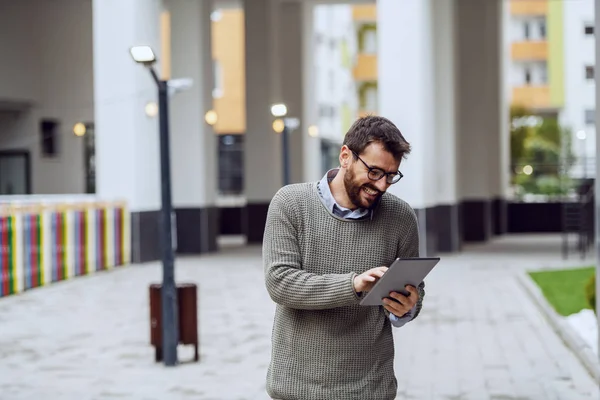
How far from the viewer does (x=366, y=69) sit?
7344cm

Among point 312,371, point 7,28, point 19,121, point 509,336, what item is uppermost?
point 7,28

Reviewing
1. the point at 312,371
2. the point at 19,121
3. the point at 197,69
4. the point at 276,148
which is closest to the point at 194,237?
the point at 197,69

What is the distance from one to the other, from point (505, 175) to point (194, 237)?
13012mm

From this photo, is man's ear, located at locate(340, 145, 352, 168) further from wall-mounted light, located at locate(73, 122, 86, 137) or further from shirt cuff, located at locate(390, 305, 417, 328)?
wall-mounted light, located at locate(73, 122, 86, 137)

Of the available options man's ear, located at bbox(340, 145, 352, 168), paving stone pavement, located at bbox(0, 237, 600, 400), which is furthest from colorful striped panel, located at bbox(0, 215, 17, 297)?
man's ear, located at bbox(340, 145, 352, 168)

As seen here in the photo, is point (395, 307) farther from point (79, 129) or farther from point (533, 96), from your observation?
Result: point (533, 96)

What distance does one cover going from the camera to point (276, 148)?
109 ft

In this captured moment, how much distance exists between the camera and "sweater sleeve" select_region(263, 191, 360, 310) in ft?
13.7

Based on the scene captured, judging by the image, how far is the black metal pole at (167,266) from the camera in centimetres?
1173

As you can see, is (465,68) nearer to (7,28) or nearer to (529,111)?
(7,28)

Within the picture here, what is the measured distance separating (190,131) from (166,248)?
50.6ft

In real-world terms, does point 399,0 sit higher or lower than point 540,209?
higher

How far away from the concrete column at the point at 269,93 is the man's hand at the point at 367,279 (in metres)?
28.6

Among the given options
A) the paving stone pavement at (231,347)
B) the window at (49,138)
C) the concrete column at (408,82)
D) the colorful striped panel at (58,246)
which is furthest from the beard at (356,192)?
the window at (49,138)
